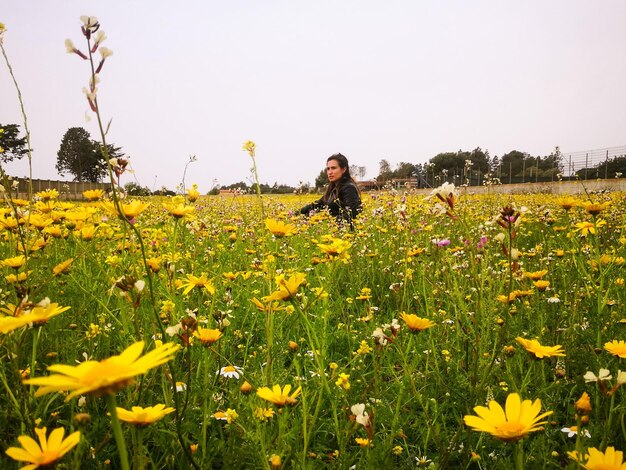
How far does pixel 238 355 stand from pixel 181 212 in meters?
0.83

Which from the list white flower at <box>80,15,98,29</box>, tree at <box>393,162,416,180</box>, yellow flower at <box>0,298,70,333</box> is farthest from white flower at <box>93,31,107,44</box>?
tree at <box>393,162,416,180</box>

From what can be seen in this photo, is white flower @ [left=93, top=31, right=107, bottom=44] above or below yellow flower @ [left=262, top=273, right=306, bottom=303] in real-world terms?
above

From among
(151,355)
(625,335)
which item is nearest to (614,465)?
(151,355)

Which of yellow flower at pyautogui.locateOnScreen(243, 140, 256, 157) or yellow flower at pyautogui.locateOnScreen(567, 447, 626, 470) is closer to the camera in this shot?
yellow flower at pyautogui.locateOnScreen(567, 447, 626, 470)

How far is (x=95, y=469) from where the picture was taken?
1.09 metres

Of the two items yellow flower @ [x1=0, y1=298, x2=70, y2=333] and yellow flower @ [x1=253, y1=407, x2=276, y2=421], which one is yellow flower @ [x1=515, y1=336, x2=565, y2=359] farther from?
yellow flower @ [x1=0, y1=298, x2=70, y2=333]

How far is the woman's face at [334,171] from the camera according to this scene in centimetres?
660

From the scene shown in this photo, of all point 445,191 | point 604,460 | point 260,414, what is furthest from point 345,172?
point 604,460

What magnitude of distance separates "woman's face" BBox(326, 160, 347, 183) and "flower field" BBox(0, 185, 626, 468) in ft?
12.1

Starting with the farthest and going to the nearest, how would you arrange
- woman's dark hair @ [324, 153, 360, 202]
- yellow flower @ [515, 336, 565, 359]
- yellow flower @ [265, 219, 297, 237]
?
1. woman's dark hair @ [324, 153, 360, 202]
2. yellow flower @ [265, 219, 297, 237]
3. yellow flower @ [515, 336, 565, 359]

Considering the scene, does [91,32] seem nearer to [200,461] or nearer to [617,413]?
[200,461]

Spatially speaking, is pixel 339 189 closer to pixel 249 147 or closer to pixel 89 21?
pixel 249 147

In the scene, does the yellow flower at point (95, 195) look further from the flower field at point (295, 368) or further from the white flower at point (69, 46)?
the white flower at point (69, 46)

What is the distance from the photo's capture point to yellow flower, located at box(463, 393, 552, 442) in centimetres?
72
